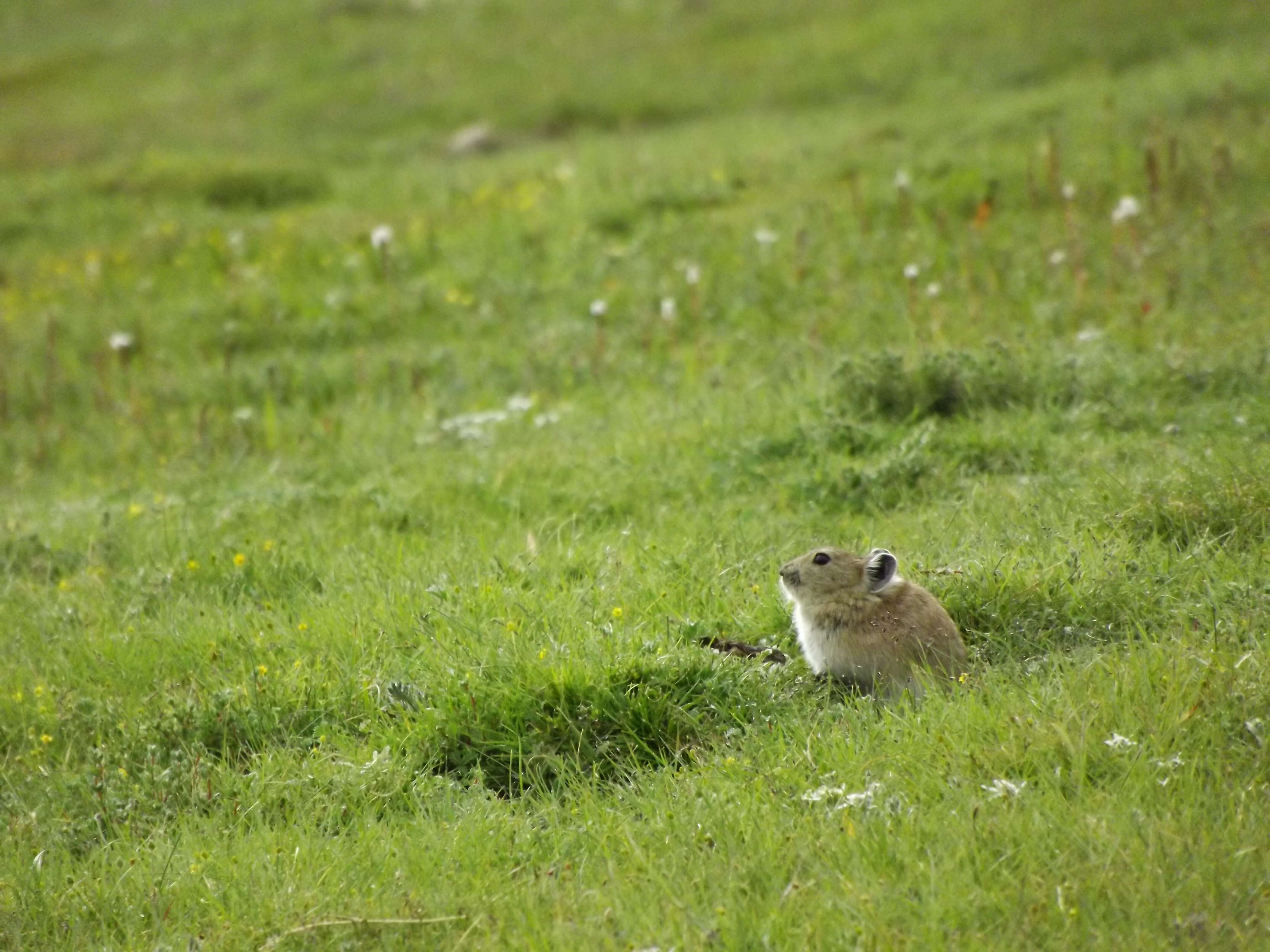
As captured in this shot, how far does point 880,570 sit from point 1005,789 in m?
1.20

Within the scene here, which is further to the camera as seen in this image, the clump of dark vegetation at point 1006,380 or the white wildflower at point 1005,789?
the clump of dark vegetation at point 1006,380

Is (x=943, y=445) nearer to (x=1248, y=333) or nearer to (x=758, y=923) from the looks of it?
(x=1248, y=333)

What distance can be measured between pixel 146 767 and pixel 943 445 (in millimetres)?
4555

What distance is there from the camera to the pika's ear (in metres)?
4.78

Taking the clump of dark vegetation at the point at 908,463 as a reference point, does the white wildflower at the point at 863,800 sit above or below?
above

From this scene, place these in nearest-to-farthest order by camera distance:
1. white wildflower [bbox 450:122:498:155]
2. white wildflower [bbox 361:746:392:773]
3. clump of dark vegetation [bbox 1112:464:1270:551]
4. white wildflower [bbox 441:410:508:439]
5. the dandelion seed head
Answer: the dandelion seed head < white wildflower [bbox 361:746:392:773] < clump of dark vegetation [bbox 1112:464:1270:551] < white wildflower [bbox 441:410:508:439] < white wildflower [bbox 450:122:498:155]

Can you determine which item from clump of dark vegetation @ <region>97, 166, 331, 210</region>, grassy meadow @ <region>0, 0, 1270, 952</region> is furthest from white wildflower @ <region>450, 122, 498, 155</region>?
grassy meadow @ <region>0, 0, 1270, 952</region>

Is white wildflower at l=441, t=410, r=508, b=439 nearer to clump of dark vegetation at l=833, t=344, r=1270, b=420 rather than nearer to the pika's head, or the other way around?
clump of dark vegetation at l=833, t=344, r=1270, b=420

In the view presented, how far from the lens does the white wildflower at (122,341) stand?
37.6 feet

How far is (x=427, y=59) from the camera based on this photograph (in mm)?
27062

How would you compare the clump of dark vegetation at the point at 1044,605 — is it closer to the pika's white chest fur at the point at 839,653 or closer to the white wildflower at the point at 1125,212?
the pika's white chest fur at the point at 839,653

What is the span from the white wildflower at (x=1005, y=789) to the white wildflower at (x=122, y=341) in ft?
31.7

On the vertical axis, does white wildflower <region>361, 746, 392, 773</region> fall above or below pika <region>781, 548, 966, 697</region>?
below

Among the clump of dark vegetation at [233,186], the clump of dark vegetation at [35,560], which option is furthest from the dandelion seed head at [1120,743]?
the clump of dark vegetation at [233,186]
